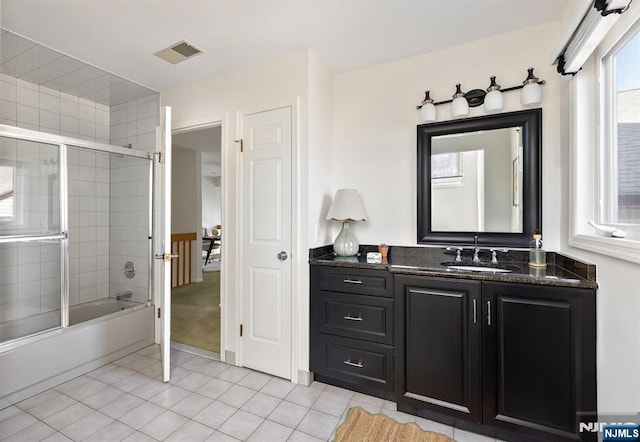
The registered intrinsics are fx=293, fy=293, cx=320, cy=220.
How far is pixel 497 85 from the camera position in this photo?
2014mm

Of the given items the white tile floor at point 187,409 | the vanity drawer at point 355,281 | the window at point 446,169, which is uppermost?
the window at point 446,169

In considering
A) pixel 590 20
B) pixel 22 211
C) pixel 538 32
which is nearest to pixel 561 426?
pixel 590 20

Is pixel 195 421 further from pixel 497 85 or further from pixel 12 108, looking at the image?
pixel 12 108

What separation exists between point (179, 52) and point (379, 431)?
2.93 metres

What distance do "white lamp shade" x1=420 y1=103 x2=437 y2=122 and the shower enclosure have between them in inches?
104

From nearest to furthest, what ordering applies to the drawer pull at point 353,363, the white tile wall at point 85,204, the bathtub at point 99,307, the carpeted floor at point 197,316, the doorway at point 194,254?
the drawer pull at point 353,363 → the white tile wall at point 85,204 → the bathtub at point 99,307 → the carpeted floor at point 197,316 → the doorway at point 194,254

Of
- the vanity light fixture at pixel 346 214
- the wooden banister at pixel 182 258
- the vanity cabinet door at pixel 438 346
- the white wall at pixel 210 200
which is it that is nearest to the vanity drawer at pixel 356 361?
the vanity cabinet door at pixel 438 346

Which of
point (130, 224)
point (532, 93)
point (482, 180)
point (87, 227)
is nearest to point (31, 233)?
point (87, 227)

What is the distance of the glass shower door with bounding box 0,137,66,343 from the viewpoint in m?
2.47

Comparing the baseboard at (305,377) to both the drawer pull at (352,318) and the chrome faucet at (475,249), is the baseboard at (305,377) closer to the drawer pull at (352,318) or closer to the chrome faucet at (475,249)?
the drawer pull at (352,318)

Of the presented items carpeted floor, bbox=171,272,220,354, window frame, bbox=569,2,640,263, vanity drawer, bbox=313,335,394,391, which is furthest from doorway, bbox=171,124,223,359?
window frame, bbox=569,2,640,263

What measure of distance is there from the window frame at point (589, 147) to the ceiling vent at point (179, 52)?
2501 millimetres

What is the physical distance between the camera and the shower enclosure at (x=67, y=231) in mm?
2459

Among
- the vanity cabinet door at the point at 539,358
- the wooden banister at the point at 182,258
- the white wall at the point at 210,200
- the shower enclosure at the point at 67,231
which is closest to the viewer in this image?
the vanity cabinet door at the point at 539,358
